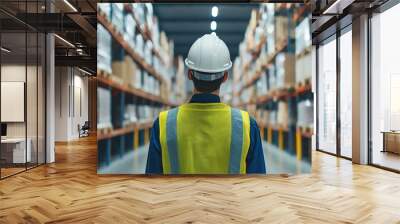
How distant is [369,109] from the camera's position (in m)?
7.55

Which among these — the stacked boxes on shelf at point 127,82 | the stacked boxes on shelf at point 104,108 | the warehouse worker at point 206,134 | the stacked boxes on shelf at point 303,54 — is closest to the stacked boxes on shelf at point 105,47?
the stacked boxes on shelf at point 127,82

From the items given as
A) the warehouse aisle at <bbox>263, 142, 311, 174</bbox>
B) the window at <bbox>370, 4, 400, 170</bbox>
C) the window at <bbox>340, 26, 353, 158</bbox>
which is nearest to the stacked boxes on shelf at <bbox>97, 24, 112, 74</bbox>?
the warehouse aisle at <bbox>263, 142, 311, 174</bbox>

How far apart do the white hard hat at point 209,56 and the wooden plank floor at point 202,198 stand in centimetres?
170

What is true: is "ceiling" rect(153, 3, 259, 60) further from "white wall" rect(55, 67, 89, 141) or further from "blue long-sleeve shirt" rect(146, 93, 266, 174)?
"white wall" rect(55, 67, 89, 141)

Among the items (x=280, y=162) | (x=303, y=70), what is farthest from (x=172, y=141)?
(x=303, y=70)

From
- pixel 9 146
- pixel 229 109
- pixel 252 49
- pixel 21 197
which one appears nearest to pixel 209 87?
pixel 229 109

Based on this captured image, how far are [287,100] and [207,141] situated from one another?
4.55ft

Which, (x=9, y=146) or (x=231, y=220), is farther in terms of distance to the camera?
(x=9, y=146)

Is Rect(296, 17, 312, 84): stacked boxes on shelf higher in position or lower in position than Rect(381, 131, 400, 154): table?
higher

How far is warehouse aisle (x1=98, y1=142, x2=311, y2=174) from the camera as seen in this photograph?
581cm

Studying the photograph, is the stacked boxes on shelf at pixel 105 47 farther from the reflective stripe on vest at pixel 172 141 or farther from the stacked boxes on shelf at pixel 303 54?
the stacked boxes on shelf at pixel 303 54

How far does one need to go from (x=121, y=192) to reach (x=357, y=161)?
16.4 feet

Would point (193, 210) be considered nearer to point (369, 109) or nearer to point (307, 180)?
point (307, 180)

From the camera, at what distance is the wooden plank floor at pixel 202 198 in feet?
12.3
